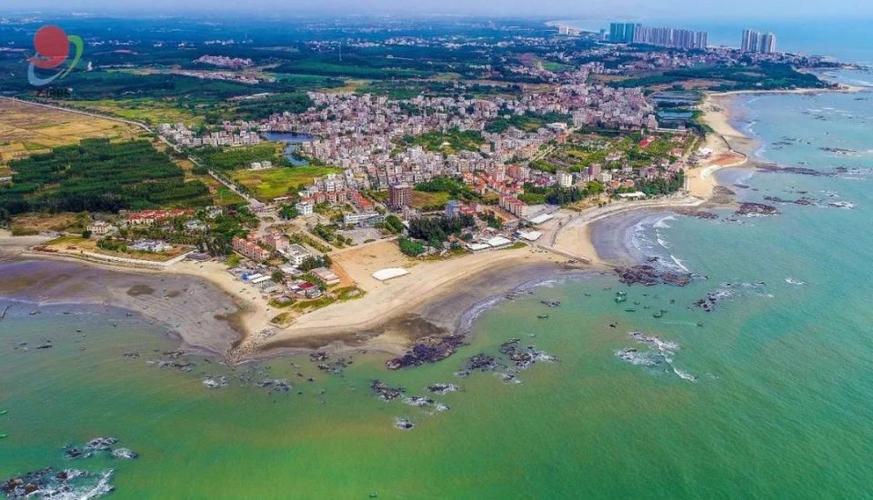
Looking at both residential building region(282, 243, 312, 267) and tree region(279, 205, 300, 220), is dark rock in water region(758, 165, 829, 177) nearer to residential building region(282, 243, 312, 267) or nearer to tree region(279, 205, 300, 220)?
tree region(279, 205, 300, 220)

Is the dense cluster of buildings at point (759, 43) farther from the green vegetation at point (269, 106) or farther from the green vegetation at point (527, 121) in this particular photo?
the green vegetation at point (269, 106)

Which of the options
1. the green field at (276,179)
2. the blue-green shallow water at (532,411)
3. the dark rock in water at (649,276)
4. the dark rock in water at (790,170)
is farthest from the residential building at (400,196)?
the dark rock in water at (790,170)

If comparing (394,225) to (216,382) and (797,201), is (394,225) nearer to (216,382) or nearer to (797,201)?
(216,382)

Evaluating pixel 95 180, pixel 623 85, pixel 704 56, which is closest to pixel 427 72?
pixel 623 85

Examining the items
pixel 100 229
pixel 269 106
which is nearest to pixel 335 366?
pixel 100 229

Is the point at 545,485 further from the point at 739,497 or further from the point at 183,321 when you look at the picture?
the point at 183,321
